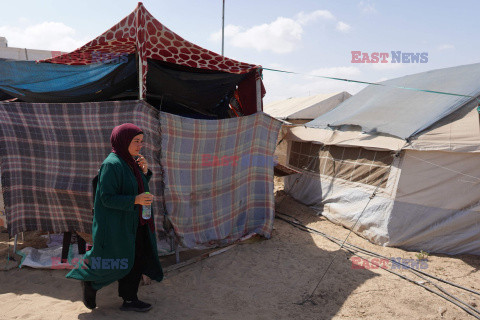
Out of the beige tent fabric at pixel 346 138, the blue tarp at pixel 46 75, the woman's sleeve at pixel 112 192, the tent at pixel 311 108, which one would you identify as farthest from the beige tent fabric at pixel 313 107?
the woman's sleeve at pixel 112 192

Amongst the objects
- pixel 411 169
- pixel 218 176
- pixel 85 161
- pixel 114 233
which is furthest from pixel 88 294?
pixel 411 169

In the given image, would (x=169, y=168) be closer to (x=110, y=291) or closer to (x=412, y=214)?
(x=110, y=291)

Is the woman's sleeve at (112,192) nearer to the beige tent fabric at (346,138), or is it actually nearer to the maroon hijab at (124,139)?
the maroon hijab at (124,139)

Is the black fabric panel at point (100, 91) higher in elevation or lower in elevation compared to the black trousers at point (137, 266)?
higher

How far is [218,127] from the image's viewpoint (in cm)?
438

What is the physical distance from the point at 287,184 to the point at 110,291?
18.9 ft

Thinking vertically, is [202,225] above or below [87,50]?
below

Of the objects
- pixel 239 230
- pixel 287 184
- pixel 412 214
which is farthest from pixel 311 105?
pixel 239 230

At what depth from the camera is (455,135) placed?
5.04 metres

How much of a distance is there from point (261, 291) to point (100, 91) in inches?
138

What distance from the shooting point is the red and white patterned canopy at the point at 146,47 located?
12.8ft

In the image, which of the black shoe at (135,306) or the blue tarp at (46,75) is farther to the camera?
the blue tarp at (46,75)

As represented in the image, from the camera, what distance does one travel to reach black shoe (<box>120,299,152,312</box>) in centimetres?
297

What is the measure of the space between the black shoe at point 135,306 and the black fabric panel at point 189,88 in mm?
2387
